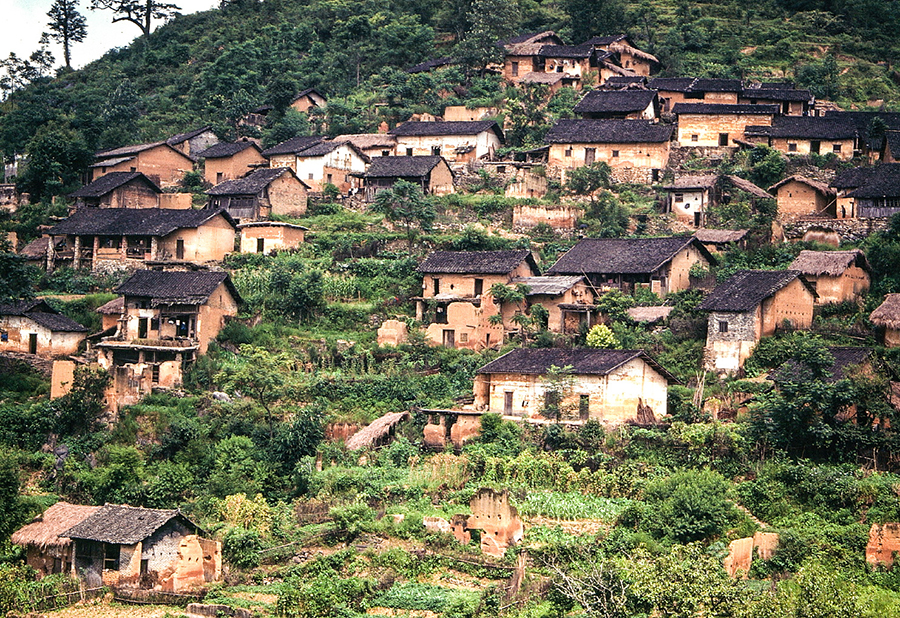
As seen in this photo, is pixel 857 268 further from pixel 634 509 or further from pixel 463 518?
pixel 463 518

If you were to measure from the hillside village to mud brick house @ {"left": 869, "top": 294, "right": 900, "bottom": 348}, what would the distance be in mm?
167

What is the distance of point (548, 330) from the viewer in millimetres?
37844

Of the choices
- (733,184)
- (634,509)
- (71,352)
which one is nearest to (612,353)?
(634,509)

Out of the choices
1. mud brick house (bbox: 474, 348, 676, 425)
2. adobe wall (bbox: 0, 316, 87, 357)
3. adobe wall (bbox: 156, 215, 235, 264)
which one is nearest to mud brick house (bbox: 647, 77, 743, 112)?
adobe wall (bbox: 156, 215, 235, 264)

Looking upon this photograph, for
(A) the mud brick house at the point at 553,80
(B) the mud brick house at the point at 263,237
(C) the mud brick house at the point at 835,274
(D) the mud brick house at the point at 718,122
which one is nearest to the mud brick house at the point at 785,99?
(D) the mud brick house at the point at 718,122

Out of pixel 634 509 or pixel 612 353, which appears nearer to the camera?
pixel 634 509

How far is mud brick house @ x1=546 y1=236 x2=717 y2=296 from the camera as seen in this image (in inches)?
1533

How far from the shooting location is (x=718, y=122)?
47.9 m

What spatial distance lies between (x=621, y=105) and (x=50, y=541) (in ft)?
95.5

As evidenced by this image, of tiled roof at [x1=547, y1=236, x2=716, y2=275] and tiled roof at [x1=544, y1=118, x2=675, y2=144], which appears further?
tiled roof at [x1=544, y1=118, x2=675, y2=144]

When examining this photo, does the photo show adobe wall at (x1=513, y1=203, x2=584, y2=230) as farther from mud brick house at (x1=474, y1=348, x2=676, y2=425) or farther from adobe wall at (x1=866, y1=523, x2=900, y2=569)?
adobe wall at (x1=866, y1=523, x2=900, y2=569)

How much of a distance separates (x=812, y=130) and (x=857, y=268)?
10.6 metres

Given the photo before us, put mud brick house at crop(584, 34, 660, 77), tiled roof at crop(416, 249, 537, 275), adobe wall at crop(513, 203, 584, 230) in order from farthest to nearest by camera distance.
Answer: mud brick house at crop(584, 34, 660, 77) → adobe wall at crop(513, 203, 584, 230) → tiled roof at crop(416, 249, 537, 275)

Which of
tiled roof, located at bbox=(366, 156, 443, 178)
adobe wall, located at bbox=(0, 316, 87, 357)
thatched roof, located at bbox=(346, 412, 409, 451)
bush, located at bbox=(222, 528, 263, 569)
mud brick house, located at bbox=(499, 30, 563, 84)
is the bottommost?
bush, located at bbox=(222, 528, 263, 569)
